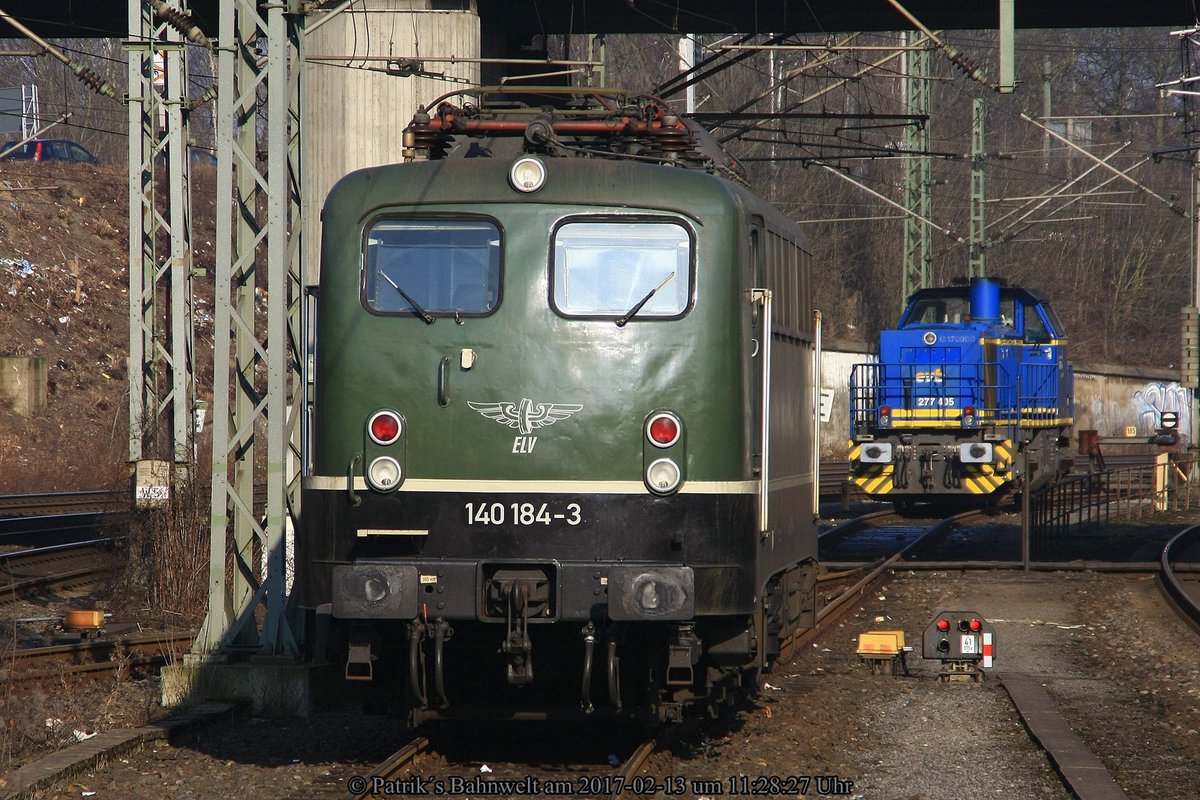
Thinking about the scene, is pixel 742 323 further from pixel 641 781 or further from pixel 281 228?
pixel 281 228

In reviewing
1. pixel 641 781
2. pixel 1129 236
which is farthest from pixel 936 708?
pixel 1129 236

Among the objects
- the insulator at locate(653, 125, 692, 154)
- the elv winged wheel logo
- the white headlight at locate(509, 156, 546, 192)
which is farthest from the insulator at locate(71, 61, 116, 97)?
the elv winged wheel logo

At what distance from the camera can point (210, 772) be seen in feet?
27.2

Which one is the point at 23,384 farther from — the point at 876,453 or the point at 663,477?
the point at 663,477

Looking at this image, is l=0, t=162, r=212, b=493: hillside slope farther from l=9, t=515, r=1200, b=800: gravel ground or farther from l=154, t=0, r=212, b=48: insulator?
l=9, t=515, r=1200, b=800: gravel ground

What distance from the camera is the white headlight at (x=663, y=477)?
305 inches

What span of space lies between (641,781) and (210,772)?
244 centimetres

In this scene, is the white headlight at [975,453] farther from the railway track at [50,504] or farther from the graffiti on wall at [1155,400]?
the graffiti on wall at [1155,400]

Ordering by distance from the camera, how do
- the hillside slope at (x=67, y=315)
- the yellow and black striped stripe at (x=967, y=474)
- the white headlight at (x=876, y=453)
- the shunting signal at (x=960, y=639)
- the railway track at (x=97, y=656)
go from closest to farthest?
the railway track at (x=97, y=656)
the shunting signal at (x=960, y=639)
the yellow and black striped stripe at (x=967, y=474)
the white headlight at (x=876, y=453)
the hillside slope at (x=67, y=315)

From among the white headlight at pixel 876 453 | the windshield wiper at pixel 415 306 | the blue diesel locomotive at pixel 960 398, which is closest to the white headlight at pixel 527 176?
the windshield wiper at pixel 415 306

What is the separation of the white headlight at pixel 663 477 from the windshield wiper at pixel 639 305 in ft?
2.54

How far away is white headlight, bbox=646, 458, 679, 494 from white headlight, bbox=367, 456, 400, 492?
1.32 metres

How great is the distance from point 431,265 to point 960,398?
14.9m

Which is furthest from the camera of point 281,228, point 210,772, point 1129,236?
Answer: point 1129,236
